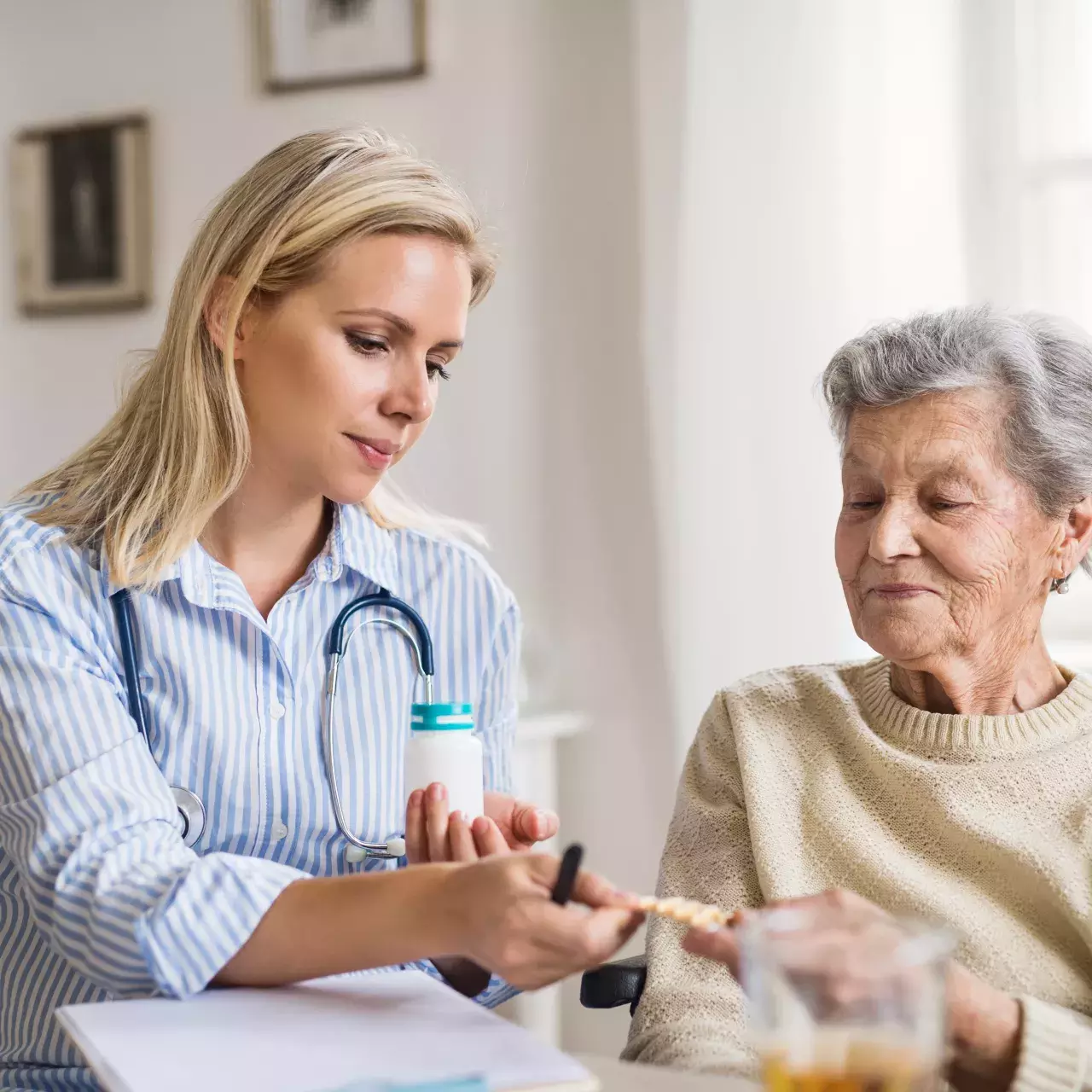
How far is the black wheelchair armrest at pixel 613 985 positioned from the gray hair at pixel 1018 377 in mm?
625

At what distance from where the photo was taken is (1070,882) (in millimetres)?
1237

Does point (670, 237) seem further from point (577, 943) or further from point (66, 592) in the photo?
point (577, 943)

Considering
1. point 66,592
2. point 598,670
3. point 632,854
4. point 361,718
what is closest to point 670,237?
point 598,670

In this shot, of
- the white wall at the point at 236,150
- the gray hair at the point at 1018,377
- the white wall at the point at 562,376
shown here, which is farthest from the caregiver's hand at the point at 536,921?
the white wall at the point at 236,150

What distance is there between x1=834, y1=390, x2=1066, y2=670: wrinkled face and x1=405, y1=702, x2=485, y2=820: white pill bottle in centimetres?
45

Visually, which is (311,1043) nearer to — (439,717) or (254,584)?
(439,717)

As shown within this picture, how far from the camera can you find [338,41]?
2.98m

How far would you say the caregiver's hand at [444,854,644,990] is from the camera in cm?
90

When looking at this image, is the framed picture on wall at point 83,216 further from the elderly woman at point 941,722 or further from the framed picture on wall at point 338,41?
the elderly woman at point 941,722

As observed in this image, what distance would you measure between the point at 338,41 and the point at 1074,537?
2.16 metres

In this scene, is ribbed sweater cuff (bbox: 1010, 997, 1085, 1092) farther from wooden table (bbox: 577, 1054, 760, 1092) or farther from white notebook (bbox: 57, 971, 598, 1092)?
white notebook (bbox: 57, 971, 598, 1092)

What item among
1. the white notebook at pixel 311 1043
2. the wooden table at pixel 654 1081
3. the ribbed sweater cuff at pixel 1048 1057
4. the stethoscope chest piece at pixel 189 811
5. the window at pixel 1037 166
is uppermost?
the window at pixel 1037 166

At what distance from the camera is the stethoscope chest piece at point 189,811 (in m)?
1.33

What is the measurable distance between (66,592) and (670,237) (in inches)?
66.1
